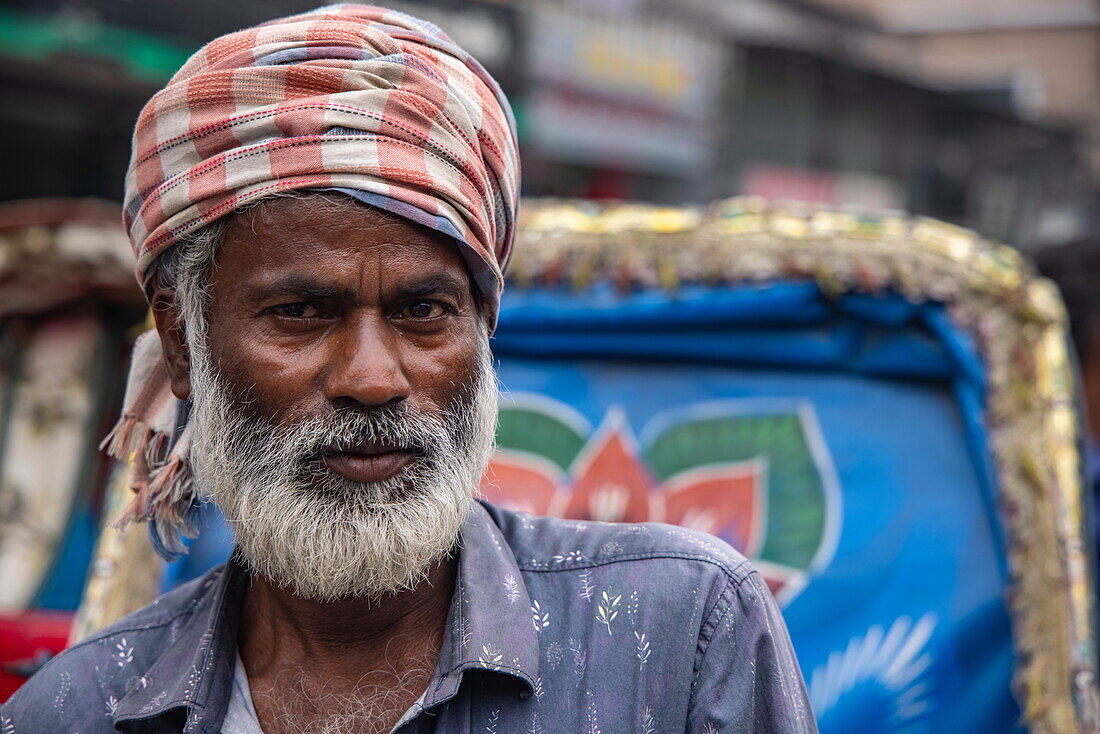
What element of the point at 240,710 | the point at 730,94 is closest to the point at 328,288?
the point at 240,710

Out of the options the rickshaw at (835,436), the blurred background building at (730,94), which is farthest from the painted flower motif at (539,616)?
the blurred background building at (730,94)

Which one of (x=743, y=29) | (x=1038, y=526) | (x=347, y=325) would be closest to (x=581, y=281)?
(x=1038, y=526)

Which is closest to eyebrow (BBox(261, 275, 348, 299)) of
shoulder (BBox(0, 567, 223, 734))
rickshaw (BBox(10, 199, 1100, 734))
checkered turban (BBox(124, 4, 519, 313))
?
checkered turban (BBox(124, 4, 519, 313))

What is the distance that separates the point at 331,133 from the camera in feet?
4.93

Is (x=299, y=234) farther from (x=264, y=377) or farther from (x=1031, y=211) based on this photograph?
(x=1031, y=211)

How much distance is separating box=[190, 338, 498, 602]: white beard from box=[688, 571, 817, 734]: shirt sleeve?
1.27ft

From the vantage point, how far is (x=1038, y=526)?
93.2 inches

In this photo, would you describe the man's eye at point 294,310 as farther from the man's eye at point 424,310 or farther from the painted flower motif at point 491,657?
the painted flower motif at point 491,657

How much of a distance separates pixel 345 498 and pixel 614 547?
1.26 feet

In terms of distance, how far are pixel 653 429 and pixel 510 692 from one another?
1411 mm

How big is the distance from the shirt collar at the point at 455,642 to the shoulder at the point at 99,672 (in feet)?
0.09

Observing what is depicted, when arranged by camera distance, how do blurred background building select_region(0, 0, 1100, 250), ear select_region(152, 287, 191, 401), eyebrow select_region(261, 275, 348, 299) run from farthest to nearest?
blurred background building select_region(0, 0, 1100, 250)
ear select_region(152, 287, 191, 401)
eyebrow select_region(261, 275, 348, 299)

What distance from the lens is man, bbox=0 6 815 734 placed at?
146cm

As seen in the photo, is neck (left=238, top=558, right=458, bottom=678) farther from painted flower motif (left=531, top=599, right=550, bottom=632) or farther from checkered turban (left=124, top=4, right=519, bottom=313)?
checkered turban (left=124, top=4, right=519, bottom=313)
